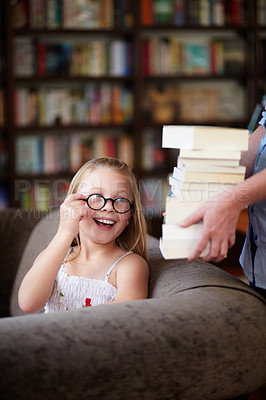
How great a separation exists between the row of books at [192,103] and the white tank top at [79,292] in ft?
9.28

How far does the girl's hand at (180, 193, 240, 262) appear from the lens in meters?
1.03

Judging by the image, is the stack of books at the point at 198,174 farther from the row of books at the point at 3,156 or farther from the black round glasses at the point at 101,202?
the row of books at the point at 3,156

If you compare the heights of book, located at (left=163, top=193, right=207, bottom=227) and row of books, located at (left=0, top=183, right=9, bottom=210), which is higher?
book, located at (left=163, top=193, right=207, bottom=227)

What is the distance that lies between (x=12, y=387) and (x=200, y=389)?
345 millimetres

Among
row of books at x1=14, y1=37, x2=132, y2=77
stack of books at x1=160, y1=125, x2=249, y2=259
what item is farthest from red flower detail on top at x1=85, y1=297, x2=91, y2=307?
row of books at x1=14, y1=37, x2=132, y2=77

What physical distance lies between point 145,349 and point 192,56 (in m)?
3.50

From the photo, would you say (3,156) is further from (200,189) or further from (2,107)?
(200,189)

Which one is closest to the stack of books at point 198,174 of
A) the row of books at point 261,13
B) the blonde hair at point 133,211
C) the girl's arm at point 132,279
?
the girl's arm at point 132,279

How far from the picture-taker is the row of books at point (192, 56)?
4.04 metres

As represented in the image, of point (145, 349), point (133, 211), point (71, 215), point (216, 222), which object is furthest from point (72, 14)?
point (145, 349)

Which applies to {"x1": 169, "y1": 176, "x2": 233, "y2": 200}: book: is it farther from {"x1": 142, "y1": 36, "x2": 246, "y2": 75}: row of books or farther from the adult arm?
{"x1": 142, "y1": 36, "x2": 246, "y2": 75}: row of books

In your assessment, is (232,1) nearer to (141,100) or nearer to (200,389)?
(141,100)

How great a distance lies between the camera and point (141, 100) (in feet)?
13.1

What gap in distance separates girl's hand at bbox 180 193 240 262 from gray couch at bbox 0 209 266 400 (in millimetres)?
106
